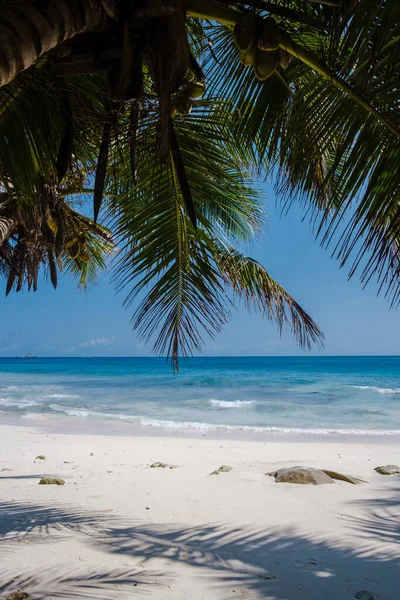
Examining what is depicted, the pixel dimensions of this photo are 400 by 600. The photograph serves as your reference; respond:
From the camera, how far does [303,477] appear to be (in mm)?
5789

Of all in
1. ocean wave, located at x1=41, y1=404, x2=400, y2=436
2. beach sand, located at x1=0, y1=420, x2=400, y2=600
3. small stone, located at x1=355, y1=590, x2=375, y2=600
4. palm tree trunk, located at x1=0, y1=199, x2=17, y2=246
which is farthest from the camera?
ocean wave, located at x1=41, y1=404, x2=400, y2=436

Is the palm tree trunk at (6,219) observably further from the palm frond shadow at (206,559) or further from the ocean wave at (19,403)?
the ocean wave at (19,403)

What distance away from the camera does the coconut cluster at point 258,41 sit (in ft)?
6.27

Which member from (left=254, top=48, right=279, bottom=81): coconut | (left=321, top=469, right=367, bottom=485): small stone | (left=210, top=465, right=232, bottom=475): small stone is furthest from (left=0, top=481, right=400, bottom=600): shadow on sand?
(left=254, top=48, right=279, bottom=81): coconut

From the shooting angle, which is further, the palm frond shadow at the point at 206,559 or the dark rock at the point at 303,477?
the dark rock at the point at 303,477

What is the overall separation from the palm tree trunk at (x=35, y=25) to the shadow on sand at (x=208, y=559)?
2581 millimetres

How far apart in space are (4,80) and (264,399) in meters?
23.0

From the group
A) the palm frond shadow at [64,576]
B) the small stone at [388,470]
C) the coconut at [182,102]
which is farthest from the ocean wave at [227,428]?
the coconut at [182,102]

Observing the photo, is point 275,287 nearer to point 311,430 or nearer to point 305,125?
point 305,125

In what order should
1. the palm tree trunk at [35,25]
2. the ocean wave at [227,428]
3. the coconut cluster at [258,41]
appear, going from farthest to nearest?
the ocean wave at [227,428]
the coconut cluster at [258,41]
the palm tree trunk at [35,25]

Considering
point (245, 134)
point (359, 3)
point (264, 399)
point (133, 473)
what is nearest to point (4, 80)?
point (359, 3)

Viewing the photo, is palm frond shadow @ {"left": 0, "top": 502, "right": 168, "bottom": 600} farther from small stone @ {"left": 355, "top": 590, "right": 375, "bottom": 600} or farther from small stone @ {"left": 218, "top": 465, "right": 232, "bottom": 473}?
small stone @ {"left": 218, "top": 465, "right": 232, "bottom": 473}

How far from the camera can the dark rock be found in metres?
5.73

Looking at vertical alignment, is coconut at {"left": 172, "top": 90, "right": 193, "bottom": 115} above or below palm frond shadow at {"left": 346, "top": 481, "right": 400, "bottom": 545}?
above
